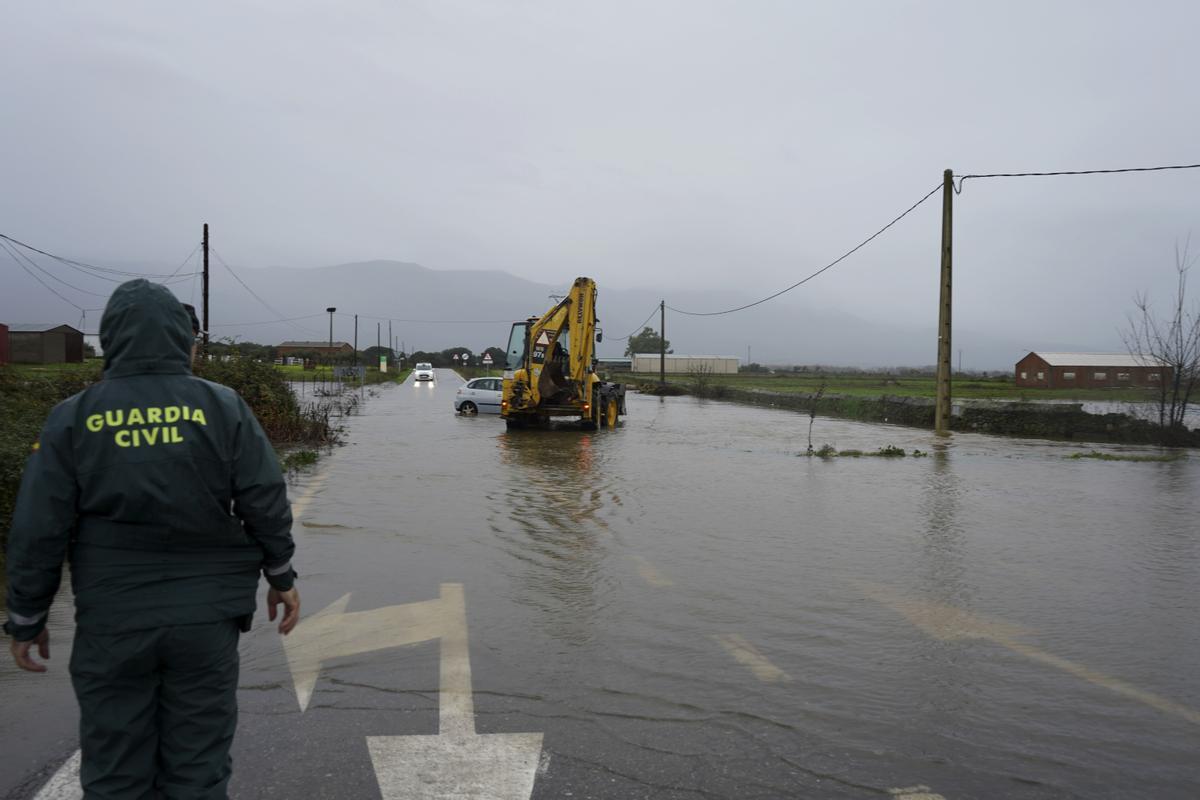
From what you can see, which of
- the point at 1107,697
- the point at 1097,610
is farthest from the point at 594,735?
the point at 1097,610

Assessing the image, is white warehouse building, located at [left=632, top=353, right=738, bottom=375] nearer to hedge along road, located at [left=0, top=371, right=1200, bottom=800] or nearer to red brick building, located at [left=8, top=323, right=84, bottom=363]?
red brick building, located at [left=8, top=323, right=84, bottom=363]

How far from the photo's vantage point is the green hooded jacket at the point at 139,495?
3090 millimetres

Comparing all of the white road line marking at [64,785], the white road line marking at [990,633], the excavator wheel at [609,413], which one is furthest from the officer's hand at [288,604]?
the excavator wheel at [609,413]

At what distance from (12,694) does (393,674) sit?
1.96 m

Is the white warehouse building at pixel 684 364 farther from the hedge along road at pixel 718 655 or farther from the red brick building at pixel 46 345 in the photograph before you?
the hedge along road at pixel 718 655

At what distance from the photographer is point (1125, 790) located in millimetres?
4051

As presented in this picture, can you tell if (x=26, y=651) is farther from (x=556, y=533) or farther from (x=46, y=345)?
(x=46, y=345)

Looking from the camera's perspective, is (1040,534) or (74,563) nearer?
(74,563)

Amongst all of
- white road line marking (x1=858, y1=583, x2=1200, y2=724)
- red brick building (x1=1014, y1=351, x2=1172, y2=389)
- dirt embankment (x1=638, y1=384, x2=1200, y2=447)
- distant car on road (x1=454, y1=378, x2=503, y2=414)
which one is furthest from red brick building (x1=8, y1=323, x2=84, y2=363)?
red brick building (x1=1014, y1=351, x2=1172, y2=389)

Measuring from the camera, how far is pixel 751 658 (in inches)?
231

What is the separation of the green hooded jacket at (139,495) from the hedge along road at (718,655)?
3.95ft

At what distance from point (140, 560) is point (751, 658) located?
381cm

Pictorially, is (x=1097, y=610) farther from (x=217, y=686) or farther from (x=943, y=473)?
(x=943, y=473)

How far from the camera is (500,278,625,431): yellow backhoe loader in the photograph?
25.8 m
